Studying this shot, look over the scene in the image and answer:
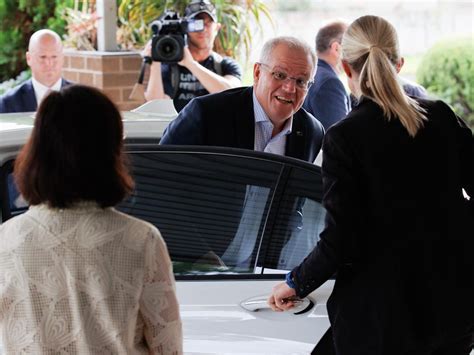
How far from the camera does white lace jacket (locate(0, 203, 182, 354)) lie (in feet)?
6.35

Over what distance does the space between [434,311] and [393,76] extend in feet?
1.91

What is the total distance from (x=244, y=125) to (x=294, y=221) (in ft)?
2.18

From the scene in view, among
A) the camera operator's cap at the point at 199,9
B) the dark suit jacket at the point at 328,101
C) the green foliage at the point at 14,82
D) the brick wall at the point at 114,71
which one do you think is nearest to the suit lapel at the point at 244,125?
the dark suit jacket at the point at 328,101

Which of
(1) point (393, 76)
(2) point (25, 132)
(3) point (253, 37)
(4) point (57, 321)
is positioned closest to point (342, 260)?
(1) point (393, 76)

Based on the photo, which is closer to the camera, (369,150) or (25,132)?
(369,150)

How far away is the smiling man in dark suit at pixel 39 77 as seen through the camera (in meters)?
6.10

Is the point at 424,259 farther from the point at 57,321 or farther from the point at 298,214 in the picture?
the point at 57,321

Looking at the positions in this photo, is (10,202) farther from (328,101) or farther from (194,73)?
(194,73)

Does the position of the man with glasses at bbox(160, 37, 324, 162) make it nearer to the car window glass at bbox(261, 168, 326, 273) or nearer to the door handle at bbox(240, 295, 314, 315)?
the car window glass at bbox(261, 168, 326, 273)

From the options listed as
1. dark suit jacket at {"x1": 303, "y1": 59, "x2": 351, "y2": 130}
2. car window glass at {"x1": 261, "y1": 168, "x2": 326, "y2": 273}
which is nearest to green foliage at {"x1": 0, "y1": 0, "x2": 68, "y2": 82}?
dark suit jacket at {"x1": 303, "y1": 59, "x2": 351, "y2": 130}

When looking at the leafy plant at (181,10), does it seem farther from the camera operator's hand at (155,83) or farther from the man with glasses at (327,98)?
the man with glasses at (327,98)

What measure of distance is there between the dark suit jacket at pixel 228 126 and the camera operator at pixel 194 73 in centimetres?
274

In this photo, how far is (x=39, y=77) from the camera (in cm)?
648

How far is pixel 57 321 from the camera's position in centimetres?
195
